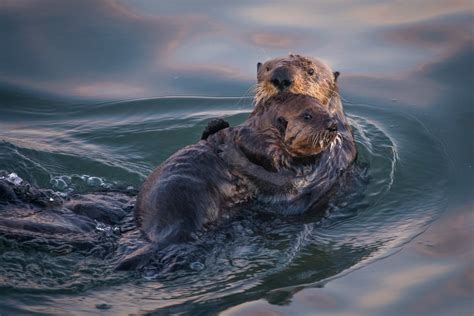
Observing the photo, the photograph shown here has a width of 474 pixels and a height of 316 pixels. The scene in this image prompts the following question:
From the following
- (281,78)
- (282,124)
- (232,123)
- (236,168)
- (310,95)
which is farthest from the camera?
(232,123)

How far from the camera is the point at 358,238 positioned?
245 inches

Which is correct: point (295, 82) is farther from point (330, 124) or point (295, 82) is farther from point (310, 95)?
point (330, 124)

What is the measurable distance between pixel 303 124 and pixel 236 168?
1.70ft

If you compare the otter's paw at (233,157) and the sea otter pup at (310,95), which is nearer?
the otter's paw at (233,157)

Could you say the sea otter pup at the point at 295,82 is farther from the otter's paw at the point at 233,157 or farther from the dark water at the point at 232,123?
the dark water at the point at 232,123

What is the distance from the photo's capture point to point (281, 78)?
21.3ft

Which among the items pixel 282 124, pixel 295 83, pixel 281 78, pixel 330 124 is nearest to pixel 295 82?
pixel 295 83

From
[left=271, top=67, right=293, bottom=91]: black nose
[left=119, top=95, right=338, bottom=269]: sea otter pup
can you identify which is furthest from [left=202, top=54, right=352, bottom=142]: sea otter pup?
[left=119, top=95, right=338, bottom=269]: sea otter pup

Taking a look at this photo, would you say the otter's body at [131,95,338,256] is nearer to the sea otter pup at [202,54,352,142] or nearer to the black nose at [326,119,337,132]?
the black nose at [326,119,337,132]

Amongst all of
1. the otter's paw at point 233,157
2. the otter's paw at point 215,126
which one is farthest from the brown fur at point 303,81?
the otter's paw at point 233,157

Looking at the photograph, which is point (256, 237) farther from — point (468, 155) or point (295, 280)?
point (468, 155)

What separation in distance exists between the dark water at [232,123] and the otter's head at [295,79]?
2.17 ft

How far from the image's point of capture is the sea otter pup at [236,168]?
18.6 ft

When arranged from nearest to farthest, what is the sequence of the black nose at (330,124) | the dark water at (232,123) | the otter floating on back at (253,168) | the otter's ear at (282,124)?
the dark water at (232,123) < the otter floating on back at (253,168) < the black nose at (330,124) < the otter's ear at (282,124)
